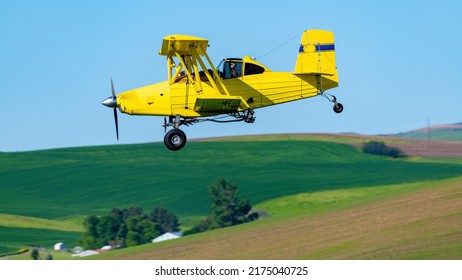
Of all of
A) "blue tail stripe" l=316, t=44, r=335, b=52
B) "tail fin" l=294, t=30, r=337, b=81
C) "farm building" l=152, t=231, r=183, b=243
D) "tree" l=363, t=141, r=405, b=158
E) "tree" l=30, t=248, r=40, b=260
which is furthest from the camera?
"tree" l=363, t=141, r=405, b=158

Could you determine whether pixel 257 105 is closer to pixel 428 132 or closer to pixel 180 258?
pixel 180 258

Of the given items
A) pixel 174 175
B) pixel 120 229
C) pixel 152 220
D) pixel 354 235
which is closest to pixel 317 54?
pixel 354 235

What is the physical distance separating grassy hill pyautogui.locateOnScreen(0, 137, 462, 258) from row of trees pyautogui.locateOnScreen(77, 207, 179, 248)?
77.9 inches

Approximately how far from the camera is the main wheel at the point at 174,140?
33.8m

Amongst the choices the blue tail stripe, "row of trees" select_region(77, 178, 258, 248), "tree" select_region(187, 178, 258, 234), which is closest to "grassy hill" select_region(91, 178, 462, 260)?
the blue tail stripe

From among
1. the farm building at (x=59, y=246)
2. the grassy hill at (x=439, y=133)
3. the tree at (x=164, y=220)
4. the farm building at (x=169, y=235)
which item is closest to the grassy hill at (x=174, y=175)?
the tree at (x=164, y=220)

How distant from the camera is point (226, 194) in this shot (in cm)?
10938

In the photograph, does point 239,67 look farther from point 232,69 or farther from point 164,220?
point 164,220

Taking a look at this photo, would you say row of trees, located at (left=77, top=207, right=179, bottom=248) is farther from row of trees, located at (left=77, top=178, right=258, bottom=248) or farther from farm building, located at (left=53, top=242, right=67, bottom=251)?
farm building, located at (left=53, top=242, right=67, bottom=251)

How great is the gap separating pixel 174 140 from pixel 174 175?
8783 centimetres

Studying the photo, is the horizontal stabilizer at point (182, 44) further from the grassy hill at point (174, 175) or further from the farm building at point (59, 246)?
the grassy hill at point (174, 175)

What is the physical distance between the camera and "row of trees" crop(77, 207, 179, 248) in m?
106
